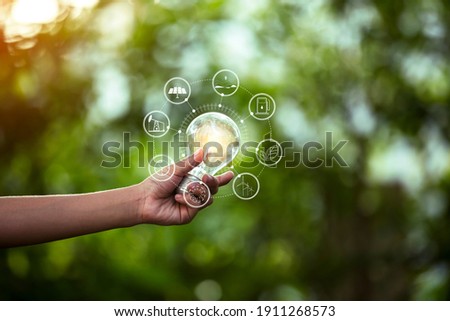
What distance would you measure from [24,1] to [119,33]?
0.77ft

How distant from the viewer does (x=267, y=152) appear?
1.11 m

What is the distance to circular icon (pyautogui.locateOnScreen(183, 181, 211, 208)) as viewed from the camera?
0.85 metres

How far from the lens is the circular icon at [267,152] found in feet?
3.57

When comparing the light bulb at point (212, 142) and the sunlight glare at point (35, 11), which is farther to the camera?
the sunlight glare at point (35, 11)

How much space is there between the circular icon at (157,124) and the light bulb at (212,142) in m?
0.09

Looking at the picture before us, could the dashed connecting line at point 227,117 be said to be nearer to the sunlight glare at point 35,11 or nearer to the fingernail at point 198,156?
the fingernail at point 198,156

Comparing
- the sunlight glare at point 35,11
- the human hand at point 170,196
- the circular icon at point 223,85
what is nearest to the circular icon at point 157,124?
the circular icon at point 223,85

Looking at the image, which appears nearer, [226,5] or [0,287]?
[0,287]

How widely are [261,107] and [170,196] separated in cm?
33

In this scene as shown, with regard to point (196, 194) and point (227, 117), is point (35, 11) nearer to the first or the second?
point (227, 117)

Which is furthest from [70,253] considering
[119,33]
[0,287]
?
[119,33]

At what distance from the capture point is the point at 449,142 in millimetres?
1446
